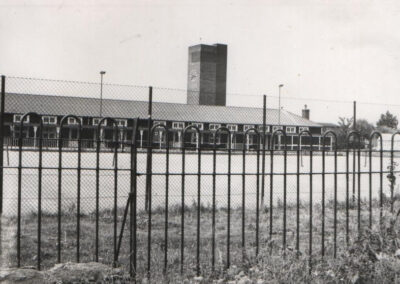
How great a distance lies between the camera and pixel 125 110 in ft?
153

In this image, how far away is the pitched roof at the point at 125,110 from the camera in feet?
140

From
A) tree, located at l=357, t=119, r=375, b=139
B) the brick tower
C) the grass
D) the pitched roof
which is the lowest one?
the grass

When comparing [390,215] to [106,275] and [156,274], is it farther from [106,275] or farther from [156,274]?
[106,275]

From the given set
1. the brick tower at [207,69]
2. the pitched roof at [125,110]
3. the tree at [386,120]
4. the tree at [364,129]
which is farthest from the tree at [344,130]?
the tree at [386,120]

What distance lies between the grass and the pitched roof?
32457mm

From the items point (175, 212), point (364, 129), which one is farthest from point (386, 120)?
point (175, 212)

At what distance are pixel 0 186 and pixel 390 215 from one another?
4964 mm

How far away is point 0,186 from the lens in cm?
576

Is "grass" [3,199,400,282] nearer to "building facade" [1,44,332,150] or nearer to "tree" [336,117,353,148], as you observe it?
"tree" [336,117,353,148]

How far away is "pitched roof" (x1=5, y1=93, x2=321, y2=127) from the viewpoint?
4262 centimetres

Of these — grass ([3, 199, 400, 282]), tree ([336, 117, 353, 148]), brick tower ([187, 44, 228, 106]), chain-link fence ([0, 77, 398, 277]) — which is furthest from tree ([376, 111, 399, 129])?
grass ([3, 199, 400, 282])

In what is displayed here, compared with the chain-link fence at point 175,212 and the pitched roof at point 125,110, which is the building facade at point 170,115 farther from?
the chain-link fence at point 175,212

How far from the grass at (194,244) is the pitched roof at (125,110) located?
32.5 m

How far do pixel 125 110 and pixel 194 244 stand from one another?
40.9 m
